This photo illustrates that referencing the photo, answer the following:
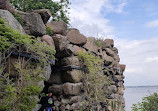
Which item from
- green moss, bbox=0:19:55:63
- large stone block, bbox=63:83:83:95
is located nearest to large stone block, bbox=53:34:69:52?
green moss, bbox=0:19:55:63

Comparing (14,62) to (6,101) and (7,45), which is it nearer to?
(7,45)

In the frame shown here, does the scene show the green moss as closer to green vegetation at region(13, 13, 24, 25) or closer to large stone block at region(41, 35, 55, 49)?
large stone block at region(41, 35, 55, 49)

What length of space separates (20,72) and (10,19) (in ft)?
5.14

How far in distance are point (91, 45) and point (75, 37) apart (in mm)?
1465

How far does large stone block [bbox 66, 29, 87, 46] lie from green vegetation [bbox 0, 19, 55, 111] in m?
2.73

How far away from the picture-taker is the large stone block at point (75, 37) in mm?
8180

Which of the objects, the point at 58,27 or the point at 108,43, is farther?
the point at 108,43

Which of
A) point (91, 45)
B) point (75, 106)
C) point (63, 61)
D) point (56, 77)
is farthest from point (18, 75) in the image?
point (91, 45)

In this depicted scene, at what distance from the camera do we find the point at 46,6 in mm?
12609

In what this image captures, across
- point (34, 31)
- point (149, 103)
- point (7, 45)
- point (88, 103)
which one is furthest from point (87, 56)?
point (7, 45)

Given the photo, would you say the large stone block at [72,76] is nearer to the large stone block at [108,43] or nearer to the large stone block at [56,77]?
the large stone block at [56,77]

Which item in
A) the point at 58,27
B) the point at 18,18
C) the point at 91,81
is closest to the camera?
the point at 18,18

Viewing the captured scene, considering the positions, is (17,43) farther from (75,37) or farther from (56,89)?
(75,37)

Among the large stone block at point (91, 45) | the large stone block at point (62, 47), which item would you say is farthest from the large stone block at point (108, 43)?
the large stone block at point (62, 47)
